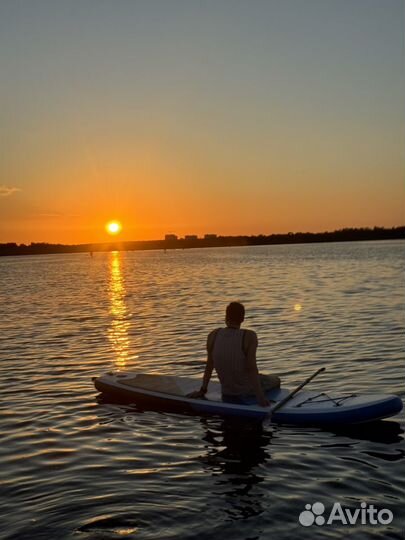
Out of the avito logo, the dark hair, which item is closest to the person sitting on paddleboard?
the dark hair

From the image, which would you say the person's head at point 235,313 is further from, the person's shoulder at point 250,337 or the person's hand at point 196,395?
the person's hand at point 196,395

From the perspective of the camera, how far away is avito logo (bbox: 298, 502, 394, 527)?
24.7 ft

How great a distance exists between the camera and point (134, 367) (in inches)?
717

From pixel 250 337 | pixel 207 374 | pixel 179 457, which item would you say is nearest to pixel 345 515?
pixel 179 457

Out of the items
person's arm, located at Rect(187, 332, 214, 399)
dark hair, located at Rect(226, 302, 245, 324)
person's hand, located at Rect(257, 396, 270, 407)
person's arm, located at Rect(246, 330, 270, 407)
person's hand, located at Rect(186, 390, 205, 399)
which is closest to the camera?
dark hair, located at Rect(226, 302, 245, 324)

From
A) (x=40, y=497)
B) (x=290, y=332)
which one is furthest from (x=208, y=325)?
(x=40, y=497)

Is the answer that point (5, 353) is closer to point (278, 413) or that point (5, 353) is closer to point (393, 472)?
point (278, 413)

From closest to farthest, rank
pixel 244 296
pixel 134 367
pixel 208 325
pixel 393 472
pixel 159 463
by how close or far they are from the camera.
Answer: pixel 393 472 < pixel 159 463 < pixel 134 367 < pixel 208 325 < pixel 244 296

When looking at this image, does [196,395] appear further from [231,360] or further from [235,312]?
[235,312]

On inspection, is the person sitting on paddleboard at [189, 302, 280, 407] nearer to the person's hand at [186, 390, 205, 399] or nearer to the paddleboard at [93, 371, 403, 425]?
the paddleboard at [93, 371, 403, 425]

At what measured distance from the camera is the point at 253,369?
427 inches

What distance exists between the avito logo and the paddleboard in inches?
117

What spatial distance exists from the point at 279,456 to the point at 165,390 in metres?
3.64

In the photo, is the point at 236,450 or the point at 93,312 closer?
the point at 236,450
